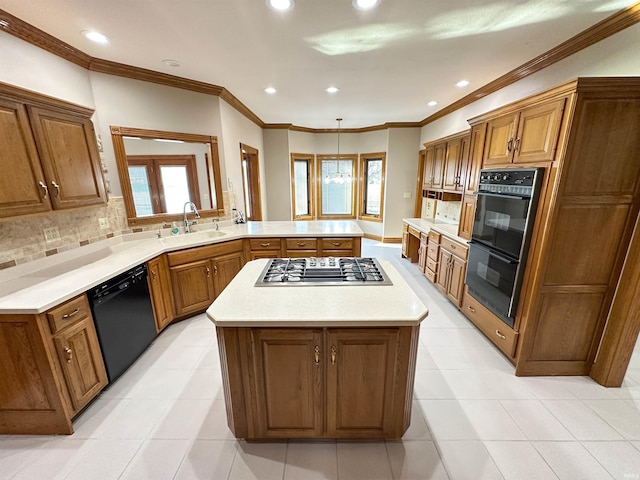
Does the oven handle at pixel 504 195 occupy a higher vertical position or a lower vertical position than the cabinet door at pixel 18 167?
lower

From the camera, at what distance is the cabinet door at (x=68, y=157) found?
186 centimetres

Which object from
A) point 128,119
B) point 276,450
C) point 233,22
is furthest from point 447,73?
point 276,450

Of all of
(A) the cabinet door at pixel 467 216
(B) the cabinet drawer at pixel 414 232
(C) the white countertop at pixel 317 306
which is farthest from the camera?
(B) the cabinet drawer at pixel 414 232

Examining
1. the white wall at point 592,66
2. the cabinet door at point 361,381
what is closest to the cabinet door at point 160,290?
the cabinet door at point 361,381

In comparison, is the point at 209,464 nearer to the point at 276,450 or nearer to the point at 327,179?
the point at 276,450

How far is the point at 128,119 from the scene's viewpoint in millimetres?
2775

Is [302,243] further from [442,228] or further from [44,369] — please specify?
[44,369]

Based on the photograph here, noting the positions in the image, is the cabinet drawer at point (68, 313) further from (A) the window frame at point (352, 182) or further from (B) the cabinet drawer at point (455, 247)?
(A) the window frame at point (352, 182)

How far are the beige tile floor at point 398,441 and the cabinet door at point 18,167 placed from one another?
1476mm

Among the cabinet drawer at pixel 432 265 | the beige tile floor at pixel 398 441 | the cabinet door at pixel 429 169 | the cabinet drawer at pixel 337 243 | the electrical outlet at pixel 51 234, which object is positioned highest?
the cabinet door at pixel 429 169

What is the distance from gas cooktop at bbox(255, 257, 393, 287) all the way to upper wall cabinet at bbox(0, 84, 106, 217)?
5.35 feet

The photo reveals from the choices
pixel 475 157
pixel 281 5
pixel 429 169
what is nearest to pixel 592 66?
pixel 475 157

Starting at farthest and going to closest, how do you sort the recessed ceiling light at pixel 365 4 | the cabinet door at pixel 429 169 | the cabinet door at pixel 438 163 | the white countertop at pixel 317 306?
the cabinet door at pixel 429 169 < the cabinet door at pixel 438 163 < the recessed ceiling light at pixel 365 4 < the white countertop at pixel 317 306

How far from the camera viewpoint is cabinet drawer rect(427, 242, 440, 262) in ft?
12.1
